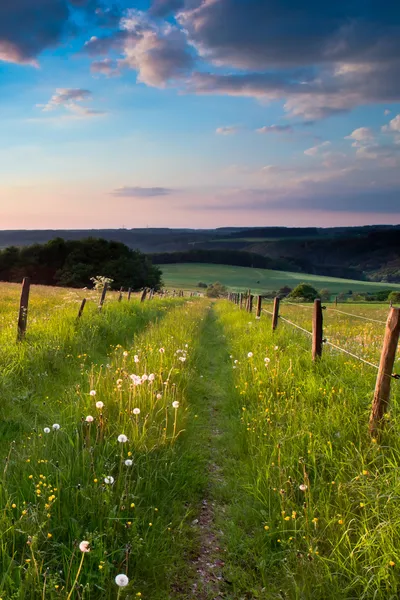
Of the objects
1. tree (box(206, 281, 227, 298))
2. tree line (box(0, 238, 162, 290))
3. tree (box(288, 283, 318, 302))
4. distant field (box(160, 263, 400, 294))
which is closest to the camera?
tree line (box(0, 238, 162, 290))

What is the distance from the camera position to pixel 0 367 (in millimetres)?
7219

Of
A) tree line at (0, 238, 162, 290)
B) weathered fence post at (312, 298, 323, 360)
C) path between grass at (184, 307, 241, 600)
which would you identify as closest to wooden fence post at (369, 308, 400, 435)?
path between grass at (184, 307, 241, 600)

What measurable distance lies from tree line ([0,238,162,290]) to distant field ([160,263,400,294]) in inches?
890

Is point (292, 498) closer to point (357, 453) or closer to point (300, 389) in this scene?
point (357, 453)

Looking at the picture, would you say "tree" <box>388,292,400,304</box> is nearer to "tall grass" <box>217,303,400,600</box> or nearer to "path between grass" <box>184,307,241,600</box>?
"path between grass" <box>184,307,241,600</box>

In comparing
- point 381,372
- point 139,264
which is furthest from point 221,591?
point 139,264

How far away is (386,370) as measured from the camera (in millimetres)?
4395

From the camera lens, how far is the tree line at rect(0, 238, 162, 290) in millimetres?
70688

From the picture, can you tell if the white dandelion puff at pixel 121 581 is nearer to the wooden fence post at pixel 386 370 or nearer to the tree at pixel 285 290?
the wooden fence post at pixel 386 370

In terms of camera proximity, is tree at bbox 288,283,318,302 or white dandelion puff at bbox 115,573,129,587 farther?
tree at bbox 288,283,318,302

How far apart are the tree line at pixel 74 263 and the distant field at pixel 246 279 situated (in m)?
22.6

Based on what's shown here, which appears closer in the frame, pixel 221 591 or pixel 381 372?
pixel 221 591

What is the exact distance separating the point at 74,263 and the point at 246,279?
55.1 meters

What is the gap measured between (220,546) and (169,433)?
1579 mm
